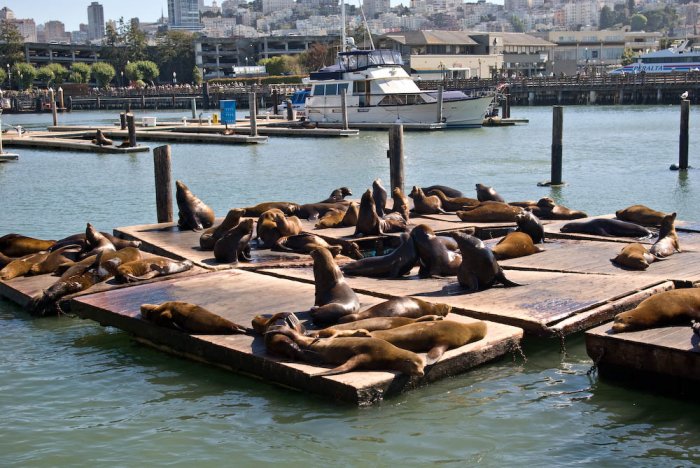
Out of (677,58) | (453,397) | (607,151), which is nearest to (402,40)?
(677,58)

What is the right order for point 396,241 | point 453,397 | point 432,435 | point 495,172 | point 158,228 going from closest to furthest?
1. point 432,435
2. point 453,397
3. point 396,241
4. point 158,228
5. point 495,172

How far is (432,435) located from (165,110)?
70258mm

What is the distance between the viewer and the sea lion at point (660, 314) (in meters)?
6.65

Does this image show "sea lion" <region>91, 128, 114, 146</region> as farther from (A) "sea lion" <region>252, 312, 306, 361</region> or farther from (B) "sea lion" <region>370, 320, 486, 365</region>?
(B) "sea lion" <region>370, 320, 486, 365</region>

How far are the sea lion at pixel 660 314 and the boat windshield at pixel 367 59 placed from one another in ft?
108

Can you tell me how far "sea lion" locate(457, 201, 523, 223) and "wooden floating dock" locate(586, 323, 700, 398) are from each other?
211 inches

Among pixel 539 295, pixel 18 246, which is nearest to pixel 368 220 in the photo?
pixel 539 295

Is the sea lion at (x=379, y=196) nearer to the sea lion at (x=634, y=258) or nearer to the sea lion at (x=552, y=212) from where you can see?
the sea lion at (x=552, y=212)

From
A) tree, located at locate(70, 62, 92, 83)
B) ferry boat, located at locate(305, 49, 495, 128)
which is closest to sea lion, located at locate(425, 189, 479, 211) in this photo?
ferry boat, located at locate(305, 49, 495, 128)

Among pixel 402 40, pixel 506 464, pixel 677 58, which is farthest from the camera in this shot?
pixel 677 58

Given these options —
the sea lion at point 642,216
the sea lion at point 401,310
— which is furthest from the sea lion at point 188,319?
the sea lion at point 642,216

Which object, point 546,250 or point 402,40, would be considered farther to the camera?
point 402,40

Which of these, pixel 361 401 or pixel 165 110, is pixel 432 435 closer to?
pixel 361 401

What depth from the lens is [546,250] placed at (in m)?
10.1
